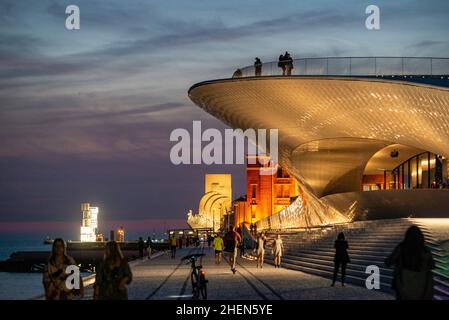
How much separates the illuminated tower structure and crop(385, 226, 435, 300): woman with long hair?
278ft

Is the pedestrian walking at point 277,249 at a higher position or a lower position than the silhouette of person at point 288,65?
lower

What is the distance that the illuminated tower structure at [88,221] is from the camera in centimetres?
9466

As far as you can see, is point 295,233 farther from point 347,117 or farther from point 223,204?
point 223,204

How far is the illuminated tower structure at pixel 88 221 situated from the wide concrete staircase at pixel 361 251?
5655 cm

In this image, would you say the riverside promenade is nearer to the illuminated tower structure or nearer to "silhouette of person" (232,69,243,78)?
"silhouette of person" (232,69,243,78)

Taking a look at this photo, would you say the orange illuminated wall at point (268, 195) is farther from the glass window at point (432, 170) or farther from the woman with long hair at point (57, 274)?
the woman with long hair at point (57, 274)

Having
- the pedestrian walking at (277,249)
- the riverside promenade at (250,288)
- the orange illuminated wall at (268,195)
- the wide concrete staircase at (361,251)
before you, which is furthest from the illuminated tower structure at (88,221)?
the riverside promenade at (250,288)

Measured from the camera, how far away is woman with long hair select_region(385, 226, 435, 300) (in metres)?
10.9

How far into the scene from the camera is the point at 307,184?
164 feet

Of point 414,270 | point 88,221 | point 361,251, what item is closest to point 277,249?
point 361,251

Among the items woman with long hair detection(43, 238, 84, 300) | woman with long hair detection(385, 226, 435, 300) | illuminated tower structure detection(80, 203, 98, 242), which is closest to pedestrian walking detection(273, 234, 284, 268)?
woman with long hair detection(43, 238, 84, 300)

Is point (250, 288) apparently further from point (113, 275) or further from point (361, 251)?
point (113, 275)
